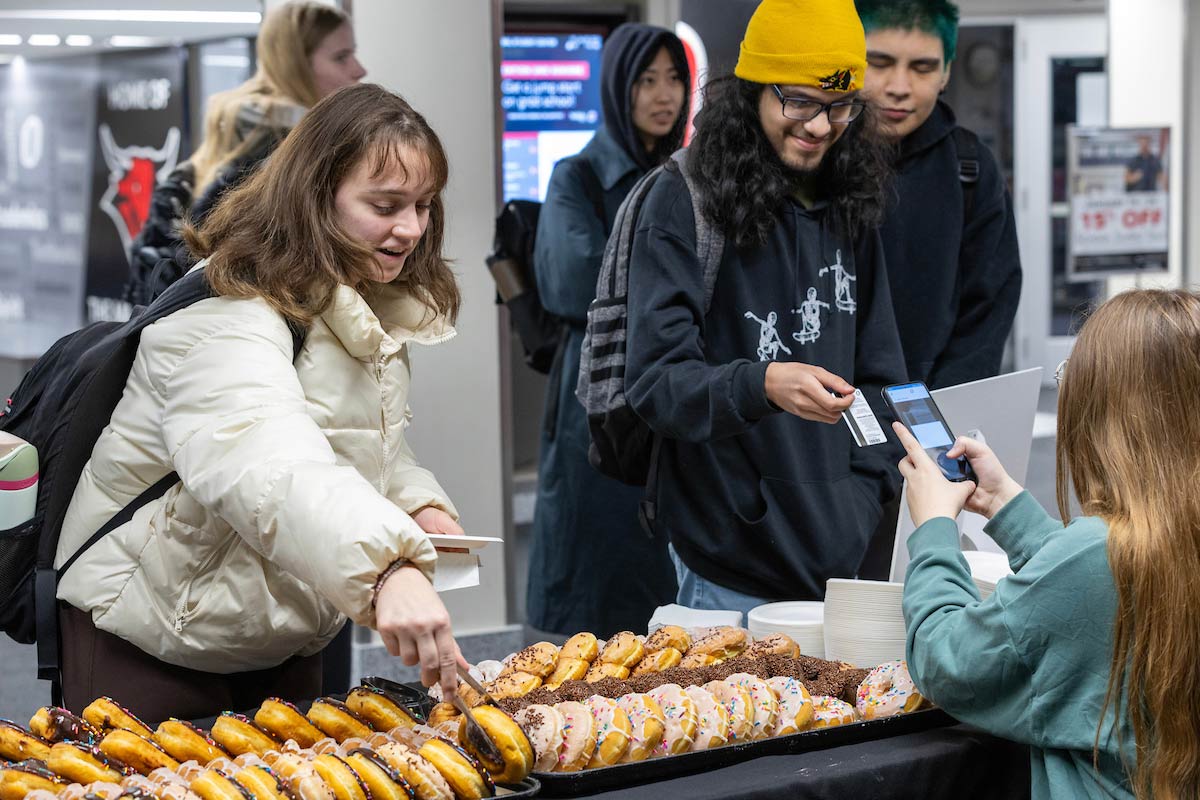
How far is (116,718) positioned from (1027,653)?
1.13m

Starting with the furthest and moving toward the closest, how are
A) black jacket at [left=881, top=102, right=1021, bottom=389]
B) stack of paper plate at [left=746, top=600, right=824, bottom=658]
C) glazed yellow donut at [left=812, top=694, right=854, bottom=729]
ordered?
black jacket at [left=881, top=102, right=1021, bottom=389]
stack of paper plate at [left=746, top=600, right=824, bottom=658]
glazed yellow donut at [left=812, top=694, right=854, bottom=729]

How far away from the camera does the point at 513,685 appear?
76.7 inches

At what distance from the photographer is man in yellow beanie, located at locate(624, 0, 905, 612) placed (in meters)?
2.48

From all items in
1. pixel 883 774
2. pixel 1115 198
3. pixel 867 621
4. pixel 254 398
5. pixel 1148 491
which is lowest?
pixel 883 774

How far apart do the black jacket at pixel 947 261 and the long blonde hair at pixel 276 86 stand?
1.62 m

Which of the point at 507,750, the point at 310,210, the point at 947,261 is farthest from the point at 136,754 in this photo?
the point at 947,261

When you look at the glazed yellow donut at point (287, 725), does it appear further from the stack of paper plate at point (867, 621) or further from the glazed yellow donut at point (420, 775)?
the stack of paper plate at point (867, 621)

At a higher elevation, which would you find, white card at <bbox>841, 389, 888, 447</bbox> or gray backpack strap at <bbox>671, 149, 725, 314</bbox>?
gray backpack strap at <bbox>671, 149, 725, 314</bbox>

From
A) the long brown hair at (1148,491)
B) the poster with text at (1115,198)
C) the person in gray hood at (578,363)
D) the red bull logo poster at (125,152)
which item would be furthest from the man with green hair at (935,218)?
the poster with text at (1115,198)

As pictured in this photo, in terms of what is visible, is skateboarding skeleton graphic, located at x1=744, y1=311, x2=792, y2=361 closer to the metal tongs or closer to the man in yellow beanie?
the man in yellow beanie

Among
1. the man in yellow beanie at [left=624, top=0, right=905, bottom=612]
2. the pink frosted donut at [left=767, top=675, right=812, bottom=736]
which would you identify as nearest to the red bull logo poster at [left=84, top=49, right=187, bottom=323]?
the man in yellow beanie at [left=624, top=0, right=905, bottom=612]

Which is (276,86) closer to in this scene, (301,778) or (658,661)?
(658,661)

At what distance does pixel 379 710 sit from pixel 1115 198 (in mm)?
5972

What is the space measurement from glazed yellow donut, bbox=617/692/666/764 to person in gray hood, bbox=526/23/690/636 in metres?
2.19
